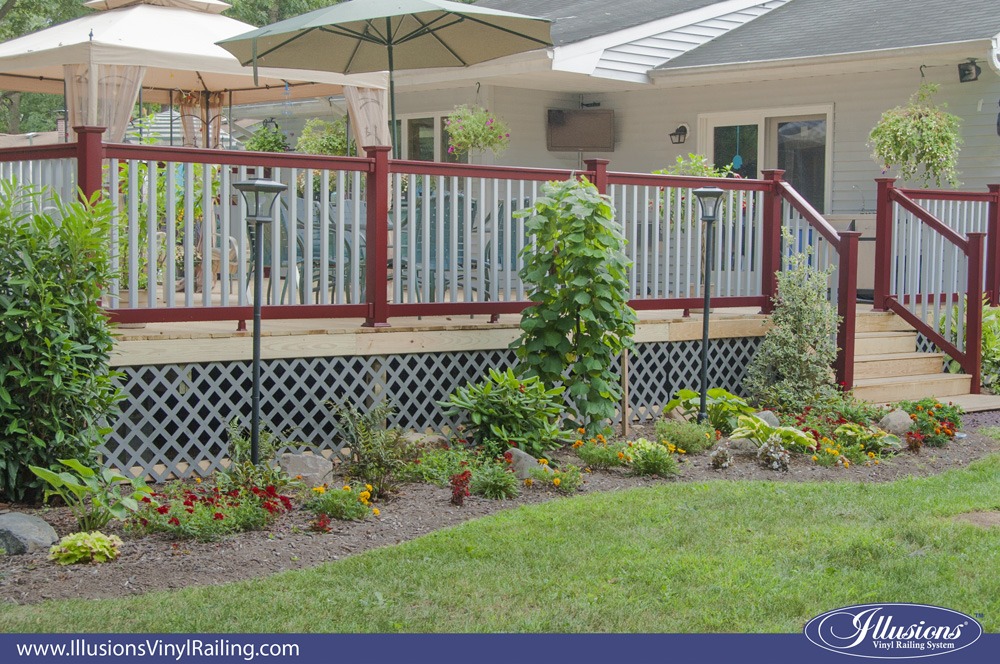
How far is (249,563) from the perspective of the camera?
4.81m

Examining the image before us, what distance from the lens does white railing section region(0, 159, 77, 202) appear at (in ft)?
20.2

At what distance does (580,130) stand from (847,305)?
6.30 metres

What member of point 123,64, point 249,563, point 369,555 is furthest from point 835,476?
point 123,64

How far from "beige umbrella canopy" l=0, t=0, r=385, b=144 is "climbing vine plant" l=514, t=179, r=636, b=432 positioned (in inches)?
128

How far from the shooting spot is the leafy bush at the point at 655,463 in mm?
6527

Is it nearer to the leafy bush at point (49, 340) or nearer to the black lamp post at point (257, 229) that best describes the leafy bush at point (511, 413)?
the black lamp post at point (257, 229)

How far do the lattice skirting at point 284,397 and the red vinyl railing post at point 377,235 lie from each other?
1.10 feet

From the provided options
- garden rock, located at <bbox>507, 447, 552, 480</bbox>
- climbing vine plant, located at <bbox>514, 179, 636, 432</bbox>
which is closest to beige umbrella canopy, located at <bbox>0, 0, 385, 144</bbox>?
climbing vine plant, located at <bbox>514, 179, 636, 432</bbox>

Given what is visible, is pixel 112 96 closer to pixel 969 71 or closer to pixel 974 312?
pixel 974 312

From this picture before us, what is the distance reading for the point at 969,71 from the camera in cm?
1107

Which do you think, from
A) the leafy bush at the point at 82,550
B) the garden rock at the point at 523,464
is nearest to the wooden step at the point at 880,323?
the garden rock at the point at 523,464

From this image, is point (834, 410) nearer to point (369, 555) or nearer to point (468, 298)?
point (468, 298)

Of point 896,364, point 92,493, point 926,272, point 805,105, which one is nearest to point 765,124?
point 805,105

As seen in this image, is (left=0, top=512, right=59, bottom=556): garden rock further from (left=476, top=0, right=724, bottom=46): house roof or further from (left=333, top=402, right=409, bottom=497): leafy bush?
(left=476, top=0, right=724, bottom=46): house roof
